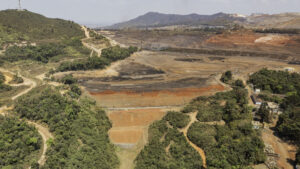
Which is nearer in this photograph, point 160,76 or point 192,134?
point 192,134

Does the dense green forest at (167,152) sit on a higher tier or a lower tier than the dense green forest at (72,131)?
lower

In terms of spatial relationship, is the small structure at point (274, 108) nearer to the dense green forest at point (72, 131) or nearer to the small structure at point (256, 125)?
the small structure at point (256, 125)

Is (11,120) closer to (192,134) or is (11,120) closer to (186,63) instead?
(192,134)

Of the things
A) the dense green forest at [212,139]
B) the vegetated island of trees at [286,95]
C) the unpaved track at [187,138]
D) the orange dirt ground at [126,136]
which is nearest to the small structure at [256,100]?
the dense green forest at [212,139]

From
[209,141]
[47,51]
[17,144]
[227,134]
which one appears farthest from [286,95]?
[47,51]

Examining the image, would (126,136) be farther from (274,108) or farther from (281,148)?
(274,108)

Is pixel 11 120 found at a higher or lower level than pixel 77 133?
higher

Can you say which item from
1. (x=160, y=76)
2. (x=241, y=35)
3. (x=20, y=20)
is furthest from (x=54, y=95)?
(x=241, y=35)
